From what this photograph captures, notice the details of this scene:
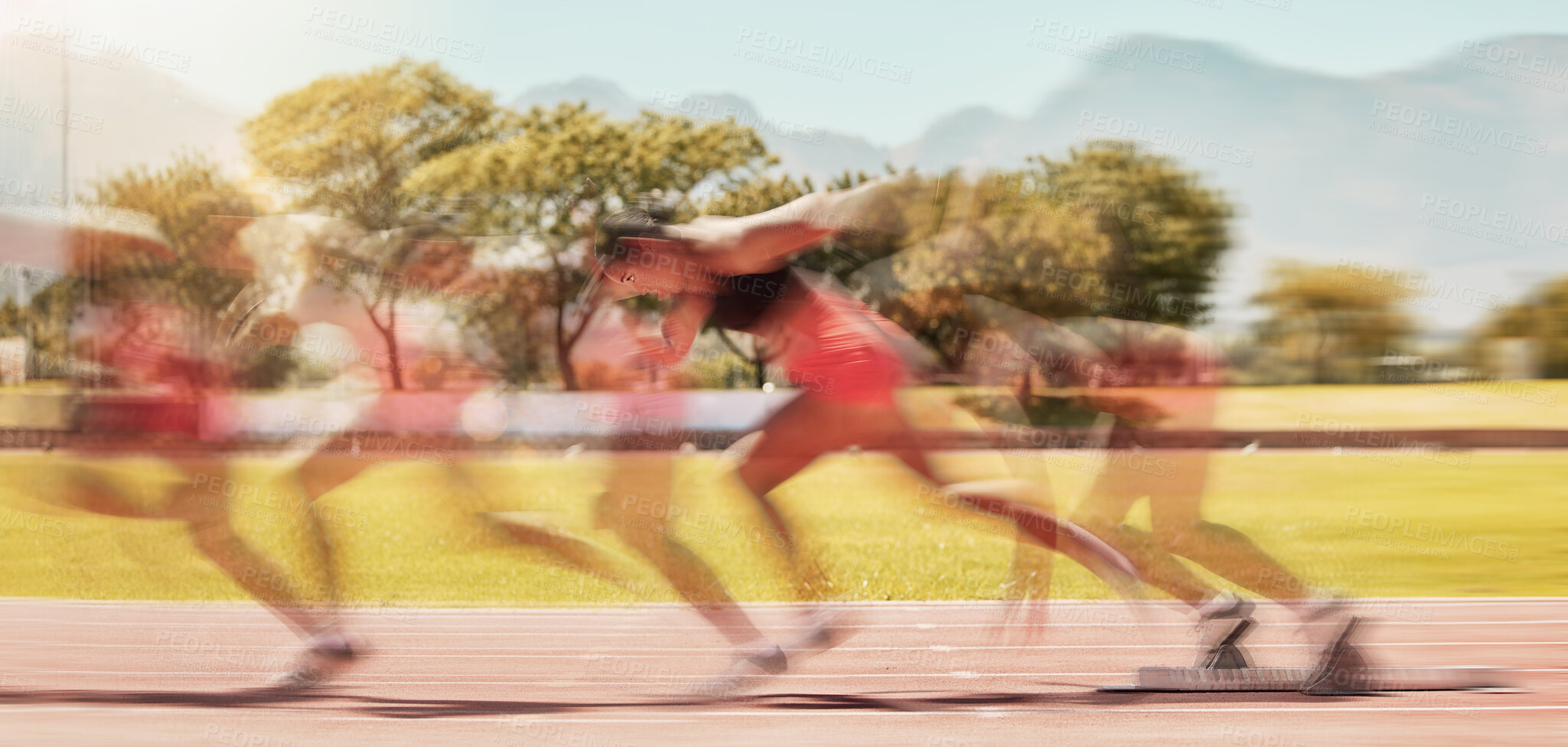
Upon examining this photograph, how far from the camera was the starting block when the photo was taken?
414cm

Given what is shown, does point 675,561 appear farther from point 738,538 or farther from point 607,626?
point 738,538

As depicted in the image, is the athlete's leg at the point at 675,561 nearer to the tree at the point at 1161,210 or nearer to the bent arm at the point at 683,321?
the bent arm at the point at 683,321

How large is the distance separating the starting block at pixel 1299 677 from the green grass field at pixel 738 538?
0.85m

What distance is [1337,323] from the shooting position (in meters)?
30.0

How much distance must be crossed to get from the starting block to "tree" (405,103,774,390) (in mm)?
25439

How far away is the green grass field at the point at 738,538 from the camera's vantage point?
6586mm

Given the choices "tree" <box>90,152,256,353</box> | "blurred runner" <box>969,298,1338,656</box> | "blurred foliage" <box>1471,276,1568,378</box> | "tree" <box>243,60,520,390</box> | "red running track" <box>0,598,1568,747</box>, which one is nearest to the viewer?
"red running track" <box>0,598,1568,747</box>

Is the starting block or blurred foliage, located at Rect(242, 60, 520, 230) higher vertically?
blurred foliage, located at Rect(242, 60, 520, 230)

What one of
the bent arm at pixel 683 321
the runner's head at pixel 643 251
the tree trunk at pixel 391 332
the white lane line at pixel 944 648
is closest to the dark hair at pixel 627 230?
the runner's head at pixel 643 251

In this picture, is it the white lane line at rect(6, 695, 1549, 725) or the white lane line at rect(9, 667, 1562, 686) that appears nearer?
the white lane line at rect(6, 695, 1549, 725)

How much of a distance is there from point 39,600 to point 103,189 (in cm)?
2230

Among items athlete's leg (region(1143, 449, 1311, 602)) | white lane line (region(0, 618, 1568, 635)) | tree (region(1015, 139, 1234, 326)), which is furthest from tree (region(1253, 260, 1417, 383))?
athlete's leg (region(1143, 449, 1311, 602))

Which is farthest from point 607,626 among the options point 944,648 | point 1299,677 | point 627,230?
point 1299,677

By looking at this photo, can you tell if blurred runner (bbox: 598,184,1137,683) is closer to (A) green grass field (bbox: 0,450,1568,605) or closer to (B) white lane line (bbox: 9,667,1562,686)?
(A) green grass field (bbox: 0,450,1568,605)
